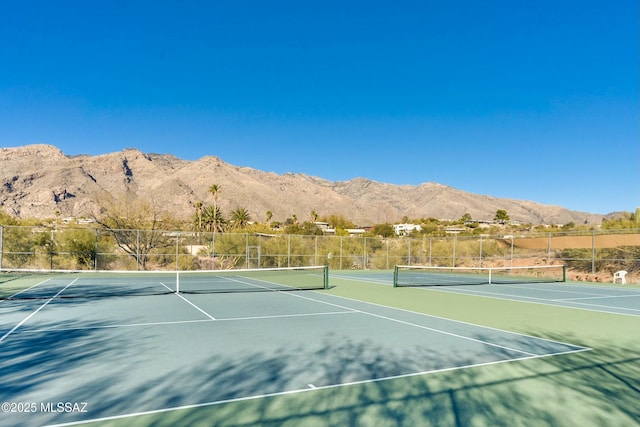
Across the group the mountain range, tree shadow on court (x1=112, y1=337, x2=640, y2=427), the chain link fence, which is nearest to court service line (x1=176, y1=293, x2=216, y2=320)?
Result: tree shadow on court (x1=112, y1=337, x2=640, y2=427)

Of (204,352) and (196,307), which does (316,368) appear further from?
(196,307)

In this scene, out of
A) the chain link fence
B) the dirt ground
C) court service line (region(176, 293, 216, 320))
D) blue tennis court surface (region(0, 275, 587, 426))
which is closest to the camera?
blue tennis court surface (region(0, 275, 587, 426))

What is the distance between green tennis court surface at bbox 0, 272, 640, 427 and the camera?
4363mm

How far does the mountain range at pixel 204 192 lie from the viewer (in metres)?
109

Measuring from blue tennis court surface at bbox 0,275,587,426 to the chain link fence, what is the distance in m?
16.9

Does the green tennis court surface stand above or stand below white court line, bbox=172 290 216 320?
above

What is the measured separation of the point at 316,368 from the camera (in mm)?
5859

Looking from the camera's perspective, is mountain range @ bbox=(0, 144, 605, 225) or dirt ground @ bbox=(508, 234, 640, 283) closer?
dirt ground @ bbox=(508, 234, 640, 283)

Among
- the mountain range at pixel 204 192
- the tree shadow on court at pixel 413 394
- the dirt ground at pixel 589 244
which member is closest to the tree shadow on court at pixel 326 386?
the tree shadow on court at pixel 413 394

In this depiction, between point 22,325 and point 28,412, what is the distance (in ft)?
17.6

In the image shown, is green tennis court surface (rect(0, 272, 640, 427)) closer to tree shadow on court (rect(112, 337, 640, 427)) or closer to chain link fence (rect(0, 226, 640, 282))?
tree shadow on court (rect(112, 337, 640, 427))

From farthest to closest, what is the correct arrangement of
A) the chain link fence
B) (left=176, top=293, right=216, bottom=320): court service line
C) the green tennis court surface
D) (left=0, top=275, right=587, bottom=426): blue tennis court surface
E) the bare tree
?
the bare tree, the chain link fence, (left=176, top=293, right=216, bottom=320): court service line, (left=0, top=275, right=587, bottom=426): blue tennis court surface, the green tennis court surface

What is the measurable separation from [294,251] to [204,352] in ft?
83.2

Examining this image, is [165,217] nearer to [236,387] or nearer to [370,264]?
[370,264]
